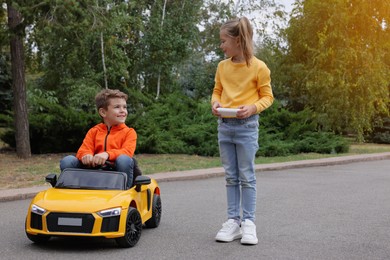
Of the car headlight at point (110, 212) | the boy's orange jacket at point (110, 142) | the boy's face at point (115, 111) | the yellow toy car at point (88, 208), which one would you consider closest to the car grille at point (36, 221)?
the yellow toy car at point (88, 208)

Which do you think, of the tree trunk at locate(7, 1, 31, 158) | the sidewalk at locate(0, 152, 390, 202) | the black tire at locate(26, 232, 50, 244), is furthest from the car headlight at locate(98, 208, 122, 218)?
the tree trunk at locate(7, 1, 31, 158)

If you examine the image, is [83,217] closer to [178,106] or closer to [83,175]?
[83,175]

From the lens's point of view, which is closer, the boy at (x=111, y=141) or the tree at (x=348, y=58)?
the boy at (x=111, y=141)

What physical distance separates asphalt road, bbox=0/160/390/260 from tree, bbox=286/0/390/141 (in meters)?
13.1

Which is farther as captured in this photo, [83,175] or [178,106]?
[178,106]

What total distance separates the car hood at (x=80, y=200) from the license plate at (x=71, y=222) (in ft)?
0.25

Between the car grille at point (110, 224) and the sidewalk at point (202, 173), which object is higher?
the car grille at point (110, 224)

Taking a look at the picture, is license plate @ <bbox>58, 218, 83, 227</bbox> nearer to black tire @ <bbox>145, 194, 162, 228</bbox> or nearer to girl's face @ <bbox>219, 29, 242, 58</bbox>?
black tire @ <bbox>145, 194, 162, 228</bbox>

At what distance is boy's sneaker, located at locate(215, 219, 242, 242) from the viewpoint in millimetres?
5488

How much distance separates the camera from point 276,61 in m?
30.8

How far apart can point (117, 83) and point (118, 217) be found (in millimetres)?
26134

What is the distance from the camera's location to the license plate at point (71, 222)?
4.96 metres

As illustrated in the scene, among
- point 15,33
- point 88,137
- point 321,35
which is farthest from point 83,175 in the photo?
point 321,35

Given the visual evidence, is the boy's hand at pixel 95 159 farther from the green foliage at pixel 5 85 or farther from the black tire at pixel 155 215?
the green foliage at pixel 5 85
